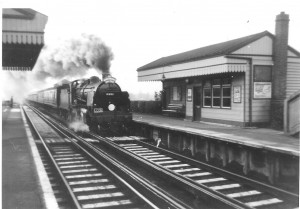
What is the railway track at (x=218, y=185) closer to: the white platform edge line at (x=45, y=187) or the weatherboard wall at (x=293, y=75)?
the white platform edge line at (x=45, y=187)

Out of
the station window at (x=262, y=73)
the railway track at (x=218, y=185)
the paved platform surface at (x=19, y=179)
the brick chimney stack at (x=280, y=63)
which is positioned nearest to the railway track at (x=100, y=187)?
the paved platform surface at (x=19, y=179)

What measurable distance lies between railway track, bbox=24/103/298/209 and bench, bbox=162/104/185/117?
715 centimetres

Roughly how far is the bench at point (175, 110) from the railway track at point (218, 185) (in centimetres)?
715

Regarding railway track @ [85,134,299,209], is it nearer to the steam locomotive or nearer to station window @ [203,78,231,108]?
the steam locomotive

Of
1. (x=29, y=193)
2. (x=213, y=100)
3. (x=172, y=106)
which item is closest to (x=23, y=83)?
(x=172, y=106)

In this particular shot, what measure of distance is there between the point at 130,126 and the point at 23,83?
42112 millimetres

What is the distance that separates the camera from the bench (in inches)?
683

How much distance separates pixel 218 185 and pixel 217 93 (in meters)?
7.23

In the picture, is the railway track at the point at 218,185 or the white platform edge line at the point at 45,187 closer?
the white platform edge line at the point at 45,187

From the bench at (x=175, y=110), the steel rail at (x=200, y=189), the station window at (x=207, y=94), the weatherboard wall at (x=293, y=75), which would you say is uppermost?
the weatherboard wall at (x=293, y=75)

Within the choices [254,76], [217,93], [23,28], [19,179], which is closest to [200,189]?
[19,179]

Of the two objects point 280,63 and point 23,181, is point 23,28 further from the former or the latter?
point 280,63

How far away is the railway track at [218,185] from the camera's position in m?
5.83

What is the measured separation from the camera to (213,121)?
46.0ft
